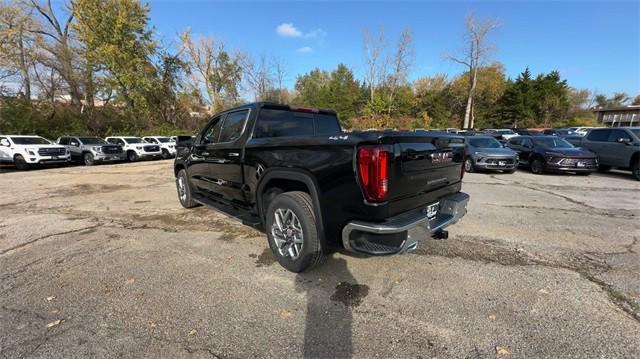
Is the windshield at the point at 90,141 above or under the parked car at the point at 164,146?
above

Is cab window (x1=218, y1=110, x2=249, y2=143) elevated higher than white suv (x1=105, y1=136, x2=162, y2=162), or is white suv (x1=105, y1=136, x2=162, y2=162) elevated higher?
cab window (x1=218, y1=110, x2=249, y2=143)

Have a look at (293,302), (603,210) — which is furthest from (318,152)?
(603,210)

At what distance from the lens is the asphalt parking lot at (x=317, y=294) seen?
7.68ft

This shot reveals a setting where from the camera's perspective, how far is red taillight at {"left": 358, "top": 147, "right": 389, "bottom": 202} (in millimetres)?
2594

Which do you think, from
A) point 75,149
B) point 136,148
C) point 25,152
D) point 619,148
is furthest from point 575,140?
point 75,149

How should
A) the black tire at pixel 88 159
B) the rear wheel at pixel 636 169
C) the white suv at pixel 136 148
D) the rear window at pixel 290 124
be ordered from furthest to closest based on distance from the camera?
1. the white suv at pixel 136 148
2. the black tire at pixel 88 159
3. the rear wheel at pixel 636 169
4. the rear window at pixel 290 124

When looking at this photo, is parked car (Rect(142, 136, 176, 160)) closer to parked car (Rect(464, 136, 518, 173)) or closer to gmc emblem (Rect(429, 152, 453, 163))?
parked car (Rect(464, 136, 518, 173))

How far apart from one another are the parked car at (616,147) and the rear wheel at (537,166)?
81.1 inches

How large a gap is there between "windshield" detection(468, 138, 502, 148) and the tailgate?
9750 millimetres

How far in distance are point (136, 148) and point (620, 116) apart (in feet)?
273

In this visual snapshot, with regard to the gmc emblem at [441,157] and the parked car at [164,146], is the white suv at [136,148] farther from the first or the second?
the gmc emblem at [441,157]

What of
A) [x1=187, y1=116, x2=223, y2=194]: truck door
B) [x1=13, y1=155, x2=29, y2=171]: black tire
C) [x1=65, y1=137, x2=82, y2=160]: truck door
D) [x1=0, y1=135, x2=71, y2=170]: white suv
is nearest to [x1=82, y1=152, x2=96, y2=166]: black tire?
[x1=65, y1=137, x2=82, y2=160]: truck door

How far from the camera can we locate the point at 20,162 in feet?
48.8

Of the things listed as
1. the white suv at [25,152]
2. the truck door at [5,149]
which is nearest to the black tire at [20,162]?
the white suv at [25,152]
